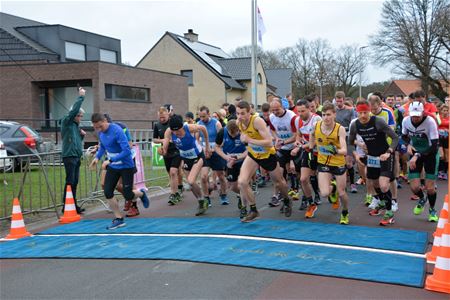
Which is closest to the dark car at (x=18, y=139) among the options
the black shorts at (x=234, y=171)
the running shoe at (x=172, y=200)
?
the running shoe at (x=172, y=200)

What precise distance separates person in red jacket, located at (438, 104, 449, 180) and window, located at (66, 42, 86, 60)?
91.1 ft

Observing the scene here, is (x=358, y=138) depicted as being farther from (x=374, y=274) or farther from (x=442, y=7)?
(x=442, y=7)

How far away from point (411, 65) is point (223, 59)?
20643mm

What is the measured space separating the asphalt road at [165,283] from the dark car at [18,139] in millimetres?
10115

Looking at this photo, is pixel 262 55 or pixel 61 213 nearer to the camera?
pixel 61 213

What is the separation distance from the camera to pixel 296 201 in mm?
10109

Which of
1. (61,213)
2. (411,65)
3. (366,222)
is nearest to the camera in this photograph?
(366,222)

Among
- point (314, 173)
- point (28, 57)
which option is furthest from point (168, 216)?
point (28, 57)

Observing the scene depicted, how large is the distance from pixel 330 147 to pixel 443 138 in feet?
14.5

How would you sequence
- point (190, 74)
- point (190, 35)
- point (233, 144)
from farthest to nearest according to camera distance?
point (190, 35) → point (190, 74) → point (233, 144)

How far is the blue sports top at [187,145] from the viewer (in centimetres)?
928

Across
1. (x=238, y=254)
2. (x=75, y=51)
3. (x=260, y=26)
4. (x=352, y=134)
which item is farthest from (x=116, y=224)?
(x=75, y=51)

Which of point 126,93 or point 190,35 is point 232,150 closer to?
point 126,93

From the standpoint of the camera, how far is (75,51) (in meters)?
34.0
